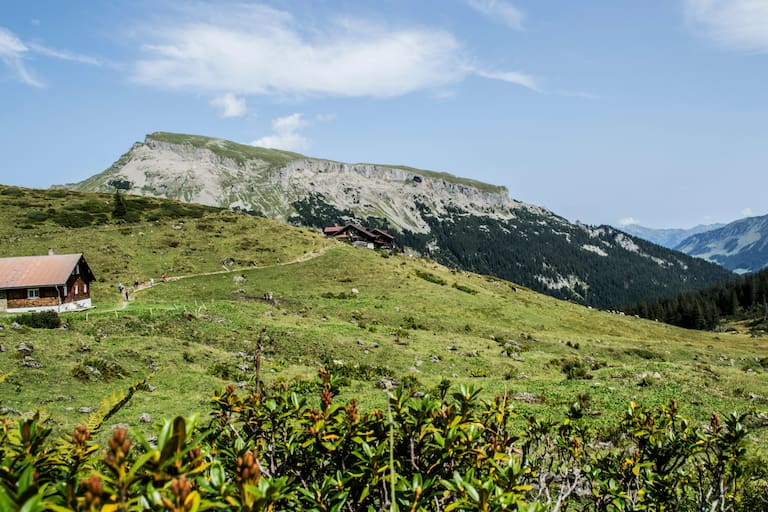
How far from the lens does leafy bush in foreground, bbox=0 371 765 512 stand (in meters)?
2.08

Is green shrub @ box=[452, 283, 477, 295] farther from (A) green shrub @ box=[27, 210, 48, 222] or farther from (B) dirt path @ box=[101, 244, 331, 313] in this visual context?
(A) green shrub @ box=[27, 210, 48, 222]

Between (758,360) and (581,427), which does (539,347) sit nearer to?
(758,360)

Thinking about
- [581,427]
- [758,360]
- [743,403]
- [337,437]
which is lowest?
[758,360]

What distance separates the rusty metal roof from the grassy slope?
5.01 m

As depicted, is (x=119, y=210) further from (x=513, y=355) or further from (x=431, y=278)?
(x=513, y=355)

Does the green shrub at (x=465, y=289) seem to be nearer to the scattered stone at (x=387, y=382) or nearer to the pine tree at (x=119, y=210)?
the scattered stone at (x=387, y=382)

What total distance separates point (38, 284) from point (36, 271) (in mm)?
1532

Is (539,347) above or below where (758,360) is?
above

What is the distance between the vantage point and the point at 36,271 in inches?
1449

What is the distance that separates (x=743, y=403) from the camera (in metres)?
17.5

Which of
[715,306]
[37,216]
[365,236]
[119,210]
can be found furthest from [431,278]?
[715,306]

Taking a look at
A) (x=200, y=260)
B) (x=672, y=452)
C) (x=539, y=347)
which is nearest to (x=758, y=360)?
(x=539, y=347)

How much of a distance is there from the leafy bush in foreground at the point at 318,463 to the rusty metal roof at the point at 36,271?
4078 cm

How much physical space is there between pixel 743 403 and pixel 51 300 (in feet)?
155
